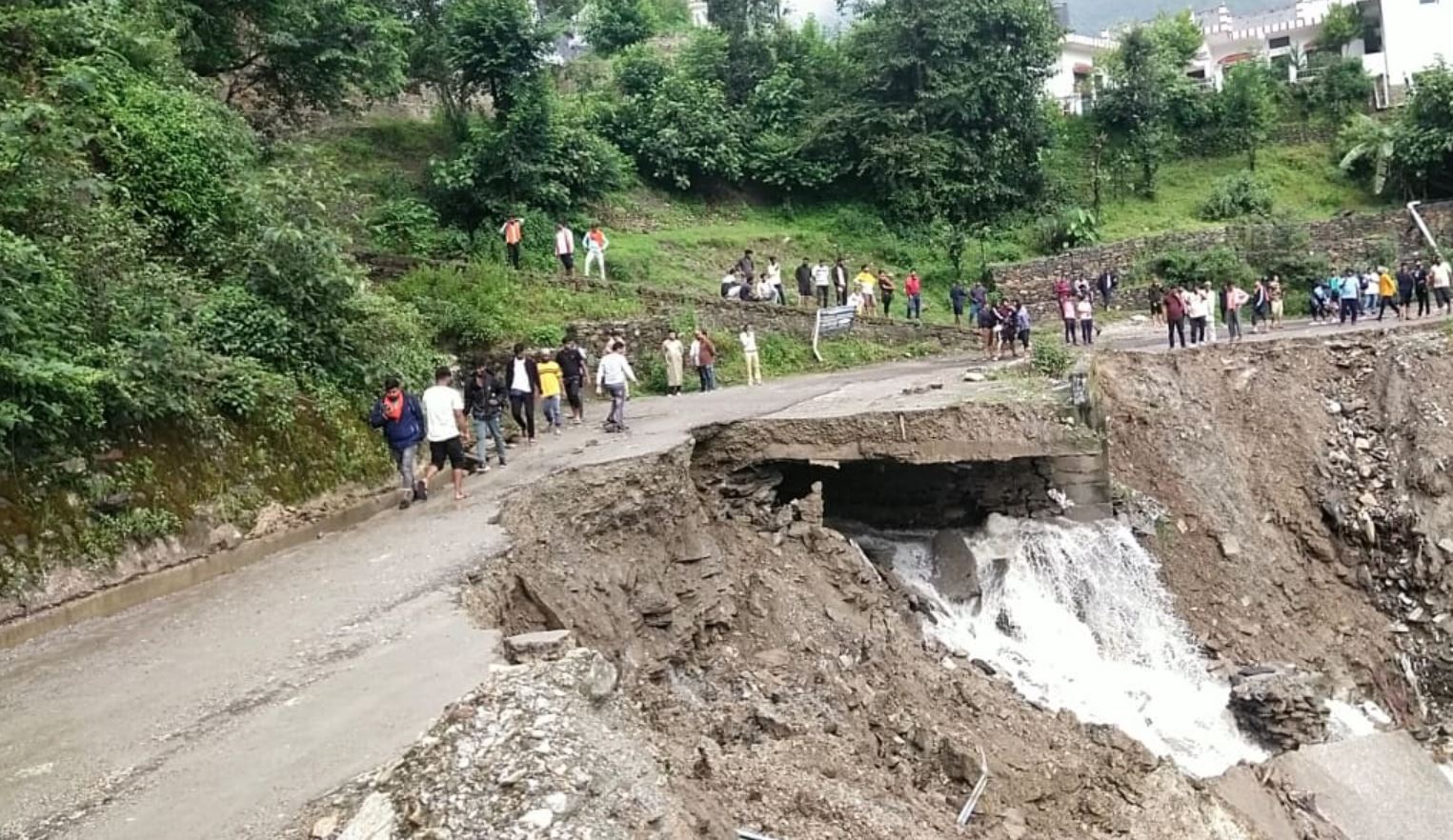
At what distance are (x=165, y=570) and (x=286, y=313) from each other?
377 centimetres

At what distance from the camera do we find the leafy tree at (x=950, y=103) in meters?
31.2

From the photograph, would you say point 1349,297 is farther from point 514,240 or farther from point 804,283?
point 514,240

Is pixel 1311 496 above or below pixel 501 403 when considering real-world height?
below

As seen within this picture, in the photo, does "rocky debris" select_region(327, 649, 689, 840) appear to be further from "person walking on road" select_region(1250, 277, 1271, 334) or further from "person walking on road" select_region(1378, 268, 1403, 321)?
"person walking on road" select_region(1378, 268, 1403, 321)

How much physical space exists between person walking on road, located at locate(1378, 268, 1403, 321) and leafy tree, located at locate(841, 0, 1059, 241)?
35.6ft

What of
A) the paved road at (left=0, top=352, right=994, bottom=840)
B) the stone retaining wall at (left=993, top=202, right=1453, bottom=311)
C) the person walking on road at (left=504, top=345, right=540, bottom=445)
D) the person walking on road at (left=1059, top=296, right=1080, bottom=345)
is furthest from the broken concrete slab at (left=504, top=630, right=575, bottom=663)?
the stone retaining wall at (left=993, top=202, right=1453, bottom=311)

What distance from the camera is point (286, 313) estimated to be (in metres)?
12.7

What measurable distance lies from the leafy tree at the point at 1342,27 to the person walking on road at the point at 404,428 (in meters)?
39.5

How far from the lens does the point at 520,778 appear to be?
17.4 ft

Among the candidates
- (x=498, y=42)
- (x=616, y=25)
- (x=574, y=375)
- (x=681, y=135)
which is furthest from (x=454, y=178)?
(x=616, y=25)

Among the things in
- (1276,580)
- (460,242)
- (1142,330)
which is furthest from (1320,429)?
(460,242)

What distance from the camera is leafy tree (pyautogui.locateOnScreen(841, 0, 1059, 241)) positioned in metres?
31.2

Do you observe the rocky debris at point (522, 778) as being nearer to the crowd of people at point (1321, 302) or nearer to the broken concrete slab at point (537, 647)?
the broken concrete slab at point (537, 647)

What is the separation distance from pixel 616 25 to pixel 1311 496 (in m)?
30.8
